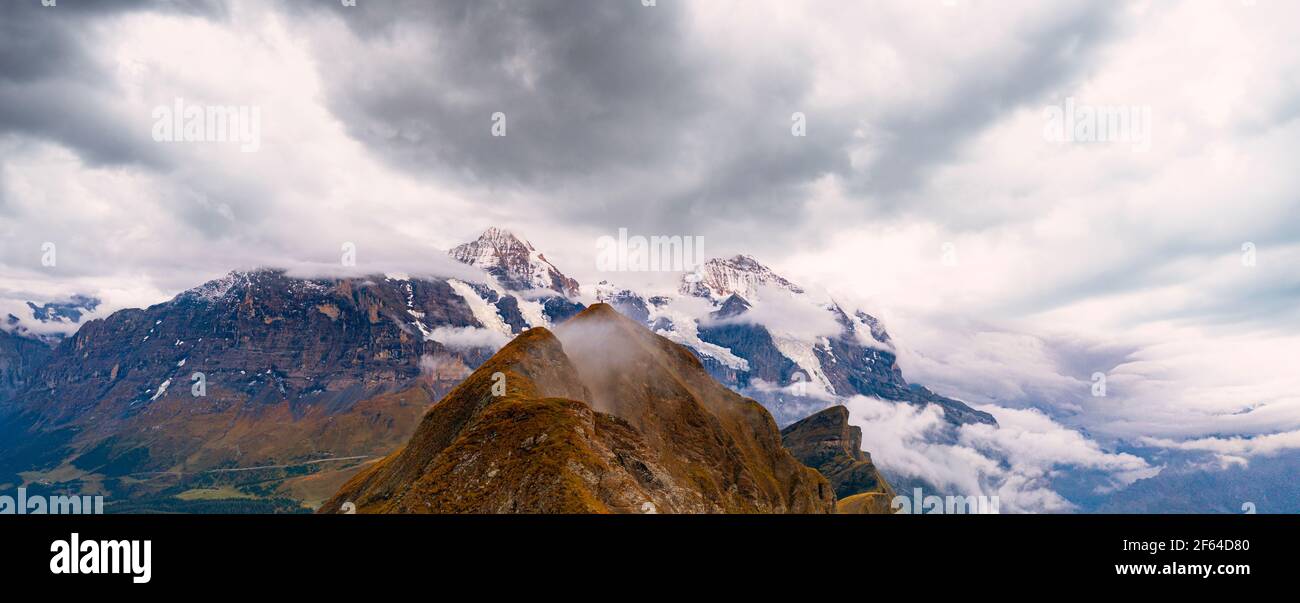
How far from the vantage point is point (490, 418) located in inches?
5664
